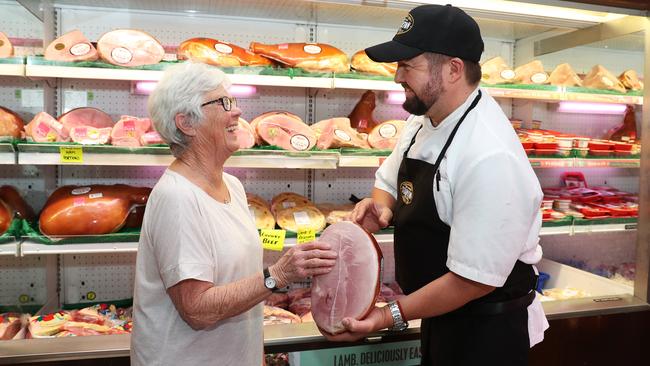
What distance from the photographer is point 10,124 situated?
103 inches

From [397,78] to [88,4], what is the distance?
216 centimetres

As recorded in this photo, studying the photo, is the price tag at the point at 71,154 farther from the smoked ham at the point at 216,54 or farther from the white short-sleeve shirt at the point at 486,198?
the white short-sleeve shirt at the point at 486,198

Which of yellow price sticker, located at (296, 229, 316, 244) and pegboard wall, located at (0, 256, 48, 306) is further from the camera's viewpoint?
pegboard wall, located at (0, 256, 48, 306)

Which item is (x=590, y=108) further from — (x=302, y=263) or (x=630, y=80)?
(x=302, y=263)

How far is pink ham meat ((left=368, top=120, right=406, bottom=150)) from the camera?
306 cm

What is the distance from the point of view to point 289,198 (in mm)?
3121

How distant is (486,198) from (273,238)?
1.37 m

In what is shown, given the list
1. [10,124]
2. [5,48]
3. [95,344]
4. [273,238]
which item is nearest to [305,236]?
[273,238]

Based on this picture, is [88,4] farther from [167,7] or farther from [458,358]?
[458,358]

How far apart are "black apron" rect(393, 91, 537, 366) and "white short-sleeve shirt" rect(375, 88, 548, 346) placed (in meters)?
0.05

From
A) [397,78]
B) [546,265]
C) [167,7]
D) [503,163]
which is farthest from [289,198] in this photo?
[546,265]

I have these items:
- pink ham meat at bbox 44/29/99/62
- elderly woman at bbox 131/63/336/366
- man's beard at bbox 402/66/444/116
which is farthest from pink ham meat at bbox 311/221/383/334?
pink ham meat at bbox 44/29/99/62

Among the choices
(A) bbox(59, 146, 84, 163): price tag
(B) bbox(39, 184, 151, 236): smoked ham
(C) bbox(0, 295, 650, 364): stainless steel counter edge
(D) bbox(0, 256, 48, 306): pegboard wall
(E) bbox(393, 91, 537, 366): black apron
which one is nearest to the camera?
(E) bbox(393, 91, 537, 366): black apron

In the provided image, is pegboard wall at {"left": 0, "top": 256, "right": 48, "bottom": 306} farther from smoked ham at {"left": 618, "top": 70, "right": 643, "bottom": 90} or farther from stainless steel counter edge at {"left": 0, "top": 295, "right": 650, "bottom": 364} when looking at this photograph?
smoked ham at {"left": 618, "top": 70, "right": 643, "bottom": 90}
